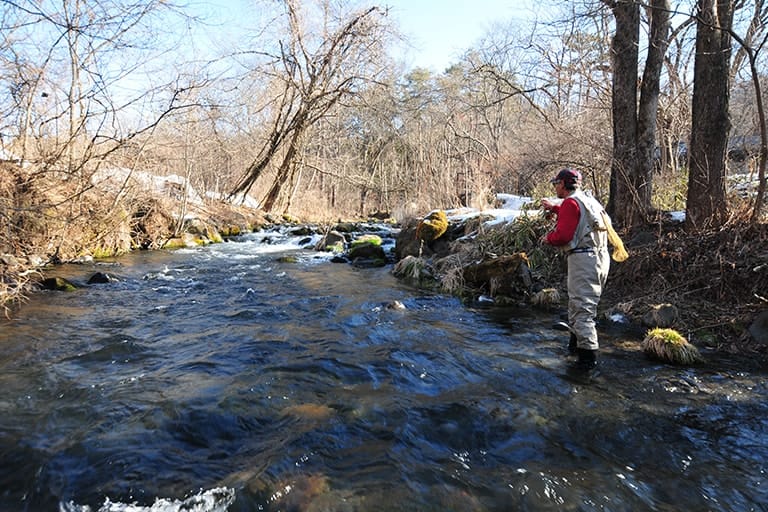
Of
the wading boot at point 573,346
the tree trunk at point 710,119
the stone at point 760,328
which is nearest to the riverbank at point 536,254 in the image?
the stone at point 760,328

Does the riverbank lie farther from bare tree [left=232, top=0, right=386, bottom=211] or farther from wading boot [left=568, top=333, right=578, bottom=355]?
bare tree [left=232, top=0, right=386, bottom=211]

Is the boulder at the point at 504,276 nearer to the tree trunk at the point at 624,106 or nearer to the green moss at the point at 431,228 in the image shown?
the tree trunk at the point at 624,106

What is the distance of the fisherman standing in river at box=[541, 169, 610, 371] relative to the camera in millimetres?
4238

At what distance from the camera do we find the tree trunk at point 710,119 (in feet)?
19.9

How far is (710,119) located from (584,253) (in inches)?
154

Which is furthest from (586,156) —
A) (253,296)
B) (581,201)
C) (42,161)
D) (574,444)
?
(42,161)

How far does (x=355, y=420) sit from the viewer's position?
10.7 feet

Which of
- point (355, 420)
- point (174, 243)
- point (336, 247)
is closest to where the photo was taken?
point (355, 420)

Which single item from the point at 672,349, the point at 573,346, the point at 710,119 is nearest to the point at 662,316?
the point at 672,349

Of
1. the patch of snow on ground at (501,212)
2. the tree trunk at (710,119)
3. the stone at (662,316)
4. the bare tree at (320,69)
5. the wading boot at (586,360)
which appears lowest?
the wading boot at (586,360)

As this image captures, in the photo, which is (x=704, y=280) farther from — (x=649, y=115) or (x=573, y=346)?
(x=649, y=115)

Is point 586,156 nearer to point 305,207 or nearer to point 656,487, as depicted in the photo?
point 656,487

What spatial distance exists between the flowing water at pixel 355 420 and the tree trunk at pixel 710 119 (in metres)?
2.59

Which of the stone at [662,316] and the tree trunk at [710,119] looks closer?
the stone at [662,316]
